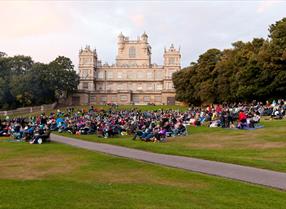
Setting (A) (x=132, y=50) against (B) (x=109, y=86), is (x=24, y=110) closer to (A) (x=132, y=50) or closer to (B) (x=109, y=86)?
(B) (x=109, y=86)

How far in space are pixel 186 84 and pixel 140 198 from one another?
76.9m

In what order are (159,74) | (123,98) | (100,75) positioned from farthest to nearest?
(100,75) < (159,74) < (123,98)

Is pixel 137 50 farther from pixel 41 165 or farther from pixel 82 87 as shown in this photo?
pixel 41 165

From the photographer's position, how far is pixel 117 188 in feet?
36.5

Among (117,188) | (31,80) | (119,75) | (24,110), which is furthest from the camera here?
(119,75)

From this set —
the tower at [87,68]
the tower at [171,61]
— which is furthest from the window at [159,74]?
the tower at [87,68]

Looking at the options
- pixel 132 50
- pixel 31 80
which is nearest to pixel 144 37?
pixel 132 50

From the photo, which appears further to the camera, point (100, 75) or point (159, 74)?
point (100, 75)

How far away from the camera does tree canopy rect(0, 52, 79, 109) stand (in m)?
86.4

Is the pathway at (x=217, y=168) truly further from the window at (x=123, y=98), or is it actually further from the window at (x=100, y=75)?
the window at (x=100, y=75)

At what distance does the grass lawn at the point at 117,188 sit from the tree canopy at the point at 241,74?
38751 millimetres

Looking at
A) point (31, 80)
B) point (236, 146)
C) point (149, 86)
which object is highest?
point (149, 86)

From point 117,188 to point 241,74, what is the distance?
5013 centimetres

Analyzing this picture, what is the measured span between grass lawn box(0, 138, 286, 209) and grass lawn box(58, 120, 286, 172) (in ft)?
11.5
